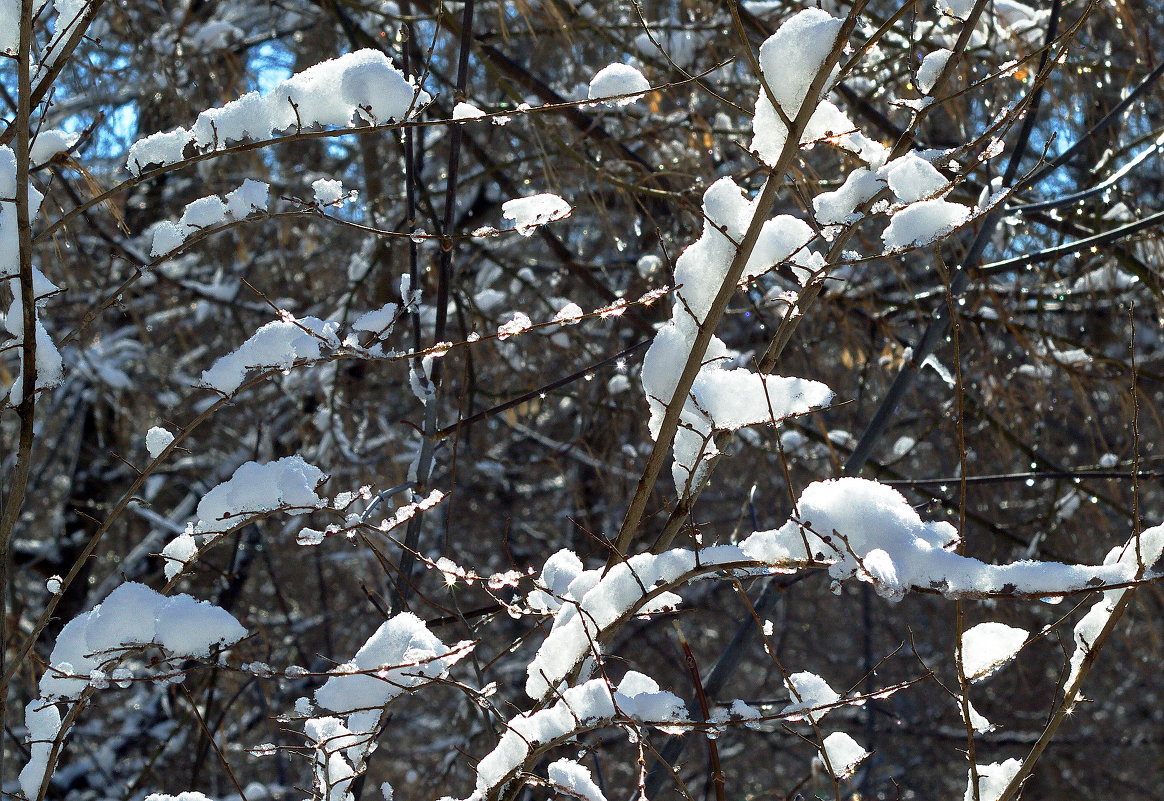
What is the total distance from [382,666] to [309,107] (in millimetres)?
557

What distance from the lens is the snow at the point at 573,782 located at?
77 centimetres

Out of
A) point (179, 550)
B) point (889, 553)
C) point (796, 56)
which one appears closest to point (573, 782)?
point (889, 553)

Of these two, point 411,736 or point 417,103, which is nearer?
point 417,103

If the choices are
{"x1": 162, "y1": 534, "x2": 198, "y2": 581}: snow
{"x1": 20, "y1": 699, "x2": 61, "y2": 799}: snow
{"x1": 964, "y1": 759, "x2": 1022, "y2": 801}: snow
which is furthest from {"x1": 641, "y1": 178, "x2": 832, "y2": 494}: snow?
{"x1": 20, "y1": 699, "x2": 61, "y2": 799}: snow

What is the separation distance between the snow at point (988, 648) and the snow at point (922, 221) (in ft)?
1.17

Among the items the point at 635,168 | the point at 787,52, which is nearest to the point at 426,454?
the point at 787,52

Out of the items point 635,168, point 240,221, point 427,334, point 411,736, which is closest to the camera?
point 240,221

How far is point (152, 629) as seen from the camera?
88 cm

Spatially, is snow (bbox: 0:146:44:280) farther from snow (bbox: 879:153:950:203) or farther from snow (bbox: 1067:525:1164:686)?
snow (bbox: 1067:525:1164:686)

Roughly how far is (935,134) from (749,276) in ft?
9.74

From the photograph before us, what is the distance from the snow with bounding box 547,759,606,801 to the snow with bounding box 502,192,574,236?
51 cm

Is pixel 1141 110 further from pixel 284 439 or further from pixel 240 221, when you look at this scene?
pixel 284 439

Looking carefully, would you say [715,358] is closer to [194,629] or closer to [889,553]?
[889,553]

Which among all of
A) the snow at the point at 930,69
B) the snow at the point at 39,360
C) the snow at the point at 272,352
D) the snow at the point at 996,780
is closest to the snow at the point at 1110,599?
the snow at the point at 996,780
